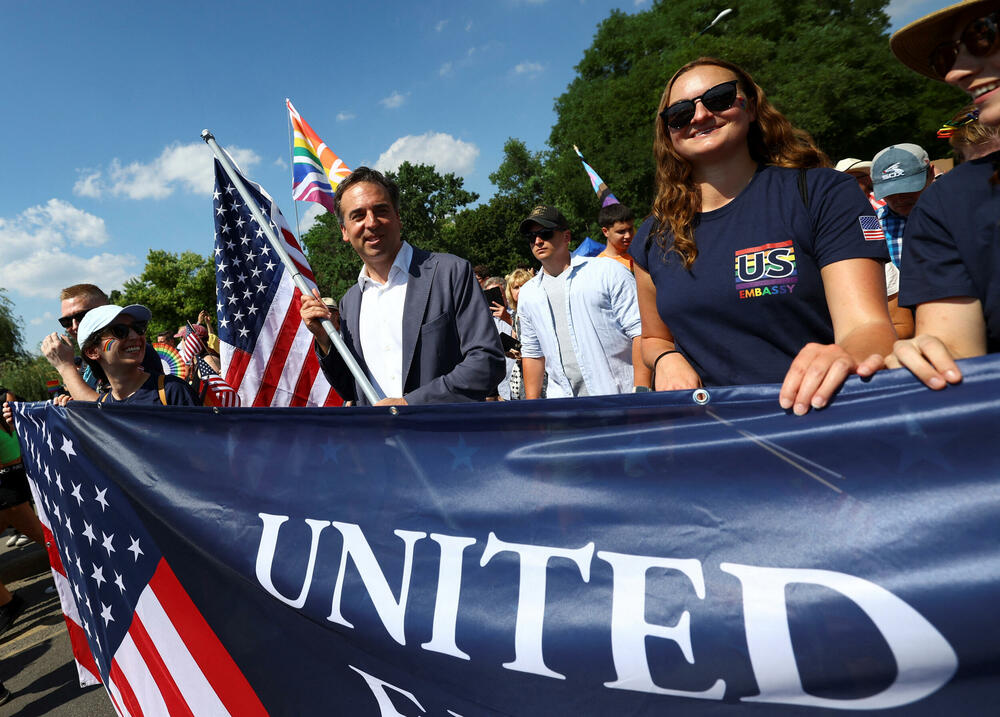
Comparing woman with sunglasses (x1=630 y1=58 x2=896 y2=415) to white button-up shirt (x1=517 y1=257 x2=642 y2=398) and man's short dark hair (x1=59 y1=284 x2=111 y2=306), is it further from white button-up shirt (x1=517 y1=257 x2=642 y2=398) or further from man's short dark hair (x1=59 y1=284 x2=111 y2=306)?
man's short dark hair (x1=59 y1=284 x2=111 y2=306)

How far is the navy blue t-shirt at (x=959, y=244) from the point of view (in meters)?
1.22

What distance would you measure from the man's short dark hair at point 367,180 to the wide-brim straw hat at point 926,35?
1.99 meters

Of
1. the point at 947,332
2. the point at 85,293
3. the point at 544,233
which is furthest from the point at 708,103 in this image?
the point at 85,293

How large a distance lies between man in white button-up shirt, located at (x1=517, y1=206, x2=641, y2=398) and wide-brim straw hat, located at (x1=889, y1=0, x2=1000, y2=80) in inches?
81.5

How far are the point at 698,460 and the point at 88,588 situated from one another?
2979 mm

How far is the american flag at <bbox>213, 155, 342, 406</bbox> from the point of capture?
3.77 meters

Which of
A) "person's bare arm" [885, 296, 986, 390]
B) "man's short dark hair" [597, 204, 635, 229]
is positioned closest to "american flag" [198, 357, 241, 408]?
"person's bare arm" [885, 296, 986, 390]

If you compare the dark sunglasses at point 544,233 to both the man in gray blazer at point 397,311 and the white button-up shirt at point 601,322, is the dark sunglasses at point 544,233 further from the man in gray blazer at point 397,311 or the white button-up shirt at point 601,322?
the man in gray blazer at point 397,311

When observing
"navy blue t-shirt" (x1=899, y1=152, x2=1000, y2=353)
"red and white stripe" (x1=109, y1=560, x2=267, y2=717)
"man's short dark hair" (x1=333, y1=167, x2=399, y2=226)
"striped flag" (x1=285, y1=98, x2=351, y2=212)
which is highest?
"striped flag" (x1=285, y1=98, x2=351, y2=212)

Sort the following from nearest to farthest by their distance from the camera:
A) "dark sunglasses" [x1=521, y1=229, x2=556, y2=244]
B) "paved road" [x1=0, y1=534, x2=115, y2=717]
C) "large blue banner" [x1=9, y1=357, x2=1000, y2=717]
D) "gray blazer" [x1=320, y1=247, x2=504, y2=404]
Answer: "large blue banner" [x1=9, y1=357, x2=1000, y2=717] < "gray blazer" [x1=320, y1=247, x2=504, y2=404] < "paved road" [x1=0, y1=534, x2=115, y2=717] < "dark sunglasses" [x1=521, y1=229, x2=556, y2=244]

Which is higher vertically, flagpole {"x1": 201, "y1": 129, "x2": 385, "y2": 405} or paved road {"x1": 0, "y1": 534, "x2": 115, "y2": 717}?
flagpole {"x1": 201, "y1": 129, "x2": 385, "y2": 405}

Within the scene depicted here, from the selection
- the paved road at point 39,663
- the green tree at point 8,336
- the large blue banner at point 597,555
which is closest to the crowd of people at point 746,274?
the large blue banner at point 597,555

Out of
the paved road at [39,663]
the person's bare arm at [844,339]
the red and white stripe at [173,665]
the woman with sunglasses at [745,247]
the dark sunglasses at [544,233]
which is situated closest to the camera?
the person's bare arm at [844,339]

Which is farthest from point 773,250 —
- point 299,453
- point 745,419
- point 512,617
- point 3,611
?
point 3,611
